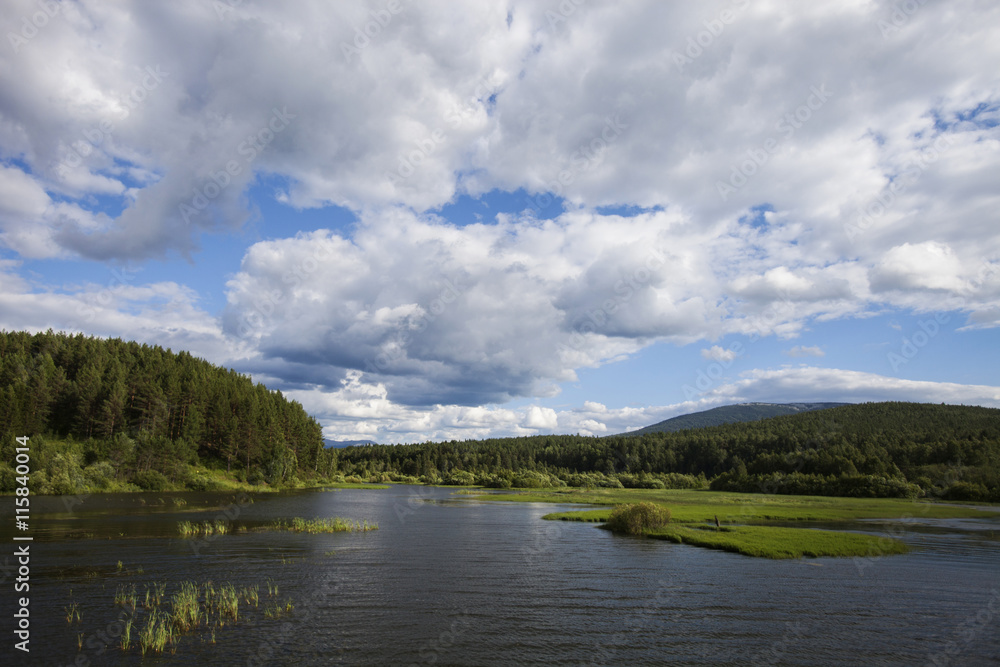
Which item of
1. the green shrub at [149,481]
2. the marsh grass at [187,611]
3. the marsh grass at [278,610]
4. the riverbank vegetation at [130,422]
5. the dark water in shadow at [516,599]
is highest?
the riverbank vegetation at [130,422]

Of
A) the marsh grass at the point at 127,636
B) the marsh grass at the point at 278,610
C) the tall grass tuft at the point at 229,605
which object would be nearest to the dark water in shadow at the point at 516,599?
the marsh grass at the point at 127,636

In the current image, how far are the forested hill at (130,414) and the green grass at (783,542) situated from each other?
108 m

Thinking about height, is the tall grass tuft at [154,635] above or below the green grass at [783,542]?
above

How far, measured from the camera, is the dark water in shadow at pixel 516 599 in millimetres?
25312

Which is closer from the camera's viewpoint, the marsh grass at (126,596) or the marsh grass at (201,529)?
the marsh grass at (126,596)

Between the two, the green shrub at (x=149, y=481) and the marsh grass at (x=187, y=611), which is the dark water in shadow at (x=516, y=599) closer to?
the marsh grass at (x=187, y=611)

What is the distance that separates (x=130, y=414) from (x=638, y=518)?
12664 cm

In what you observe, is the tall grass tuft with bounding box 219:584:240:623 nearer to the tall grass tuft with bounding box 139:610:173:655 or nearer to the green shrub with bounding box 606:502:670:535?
the tall grass tuft with bounding box 139:610:173:655

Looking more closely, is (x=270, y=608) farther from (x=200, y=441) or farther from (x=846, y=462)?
(x=846, y=462)

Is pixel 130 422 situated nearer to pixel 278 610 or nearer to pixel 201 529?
pixel 201 529

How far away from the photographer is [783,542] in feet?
197

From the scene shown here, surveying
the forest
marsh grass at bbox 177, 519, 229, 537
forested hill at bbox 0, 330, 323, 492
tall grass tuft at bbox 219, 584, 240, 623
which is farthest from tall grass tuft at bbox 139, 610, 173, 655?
forested hill at bbox 0, 330, 323, 492

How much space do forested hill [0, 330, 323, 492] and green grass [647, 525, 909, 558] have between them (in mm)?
107740

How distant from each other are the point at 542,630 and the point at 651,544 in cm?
3697
